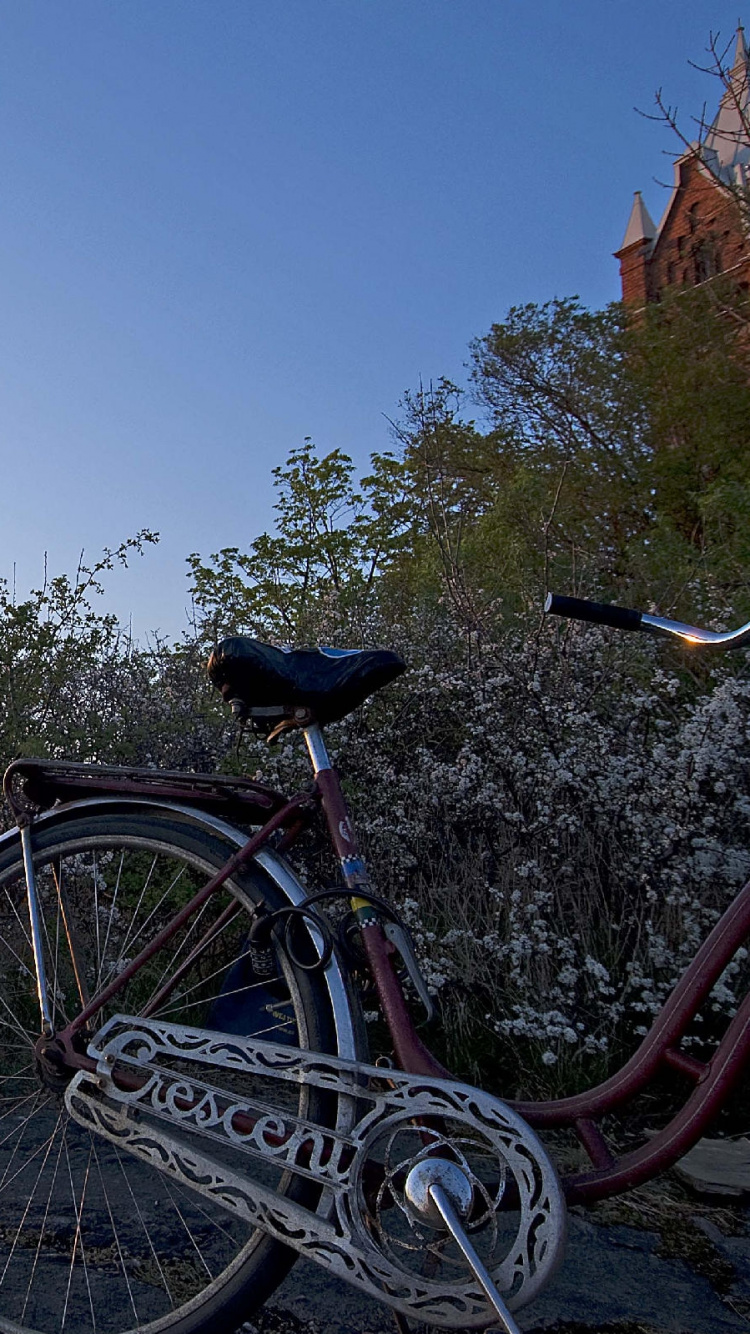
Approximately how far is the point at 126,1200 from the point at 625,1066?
4.34 feet

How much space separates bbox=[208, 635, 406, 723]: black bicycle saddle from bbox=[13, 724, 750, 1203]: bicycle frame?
0.08 m

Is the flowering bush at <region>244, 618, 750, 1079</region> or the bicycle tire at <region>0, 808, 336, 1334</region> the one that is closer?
the bicycle tire at <region>0, 808, 336, 1334</region>

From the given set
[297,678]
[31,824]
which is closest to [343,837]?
[297,678]

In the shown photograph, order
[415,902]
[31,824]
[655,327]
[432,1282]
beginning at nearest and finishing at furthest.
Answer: [432,1282] < [31,824] < [415,902] < [655,327]

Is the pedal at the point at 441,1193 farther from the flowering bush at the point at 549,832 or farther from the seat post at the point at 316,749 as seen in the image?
the flowering bush at the point at 549,832

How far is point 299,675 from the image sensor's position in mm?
2150

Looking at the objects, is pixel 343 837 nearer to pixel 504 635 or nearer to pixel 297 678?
pixel 297 678

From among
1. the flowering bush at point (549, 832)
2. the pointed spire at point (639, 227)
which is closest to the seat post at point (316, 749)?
the flowering bush at point (549, 832)

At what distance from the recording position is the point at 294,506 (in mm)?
19391

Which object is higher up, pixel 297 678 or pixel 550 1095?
pixel 297 678

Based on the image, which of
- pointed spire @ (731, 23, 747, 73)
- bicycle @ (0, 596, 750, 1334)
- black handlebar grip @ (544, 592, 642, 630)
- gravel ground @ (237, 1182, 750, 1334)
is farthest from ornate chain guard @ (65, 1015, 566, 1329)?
pointed spire @ (731, 23, 747, 73)

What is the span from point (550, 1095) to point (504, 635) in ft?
6.46

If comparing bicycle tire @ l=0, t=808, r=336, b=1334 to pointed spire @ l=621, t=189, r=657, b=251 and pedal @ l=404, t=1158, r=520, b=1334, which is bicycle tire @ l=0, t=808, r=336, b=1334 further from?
pointed spire @ l=621, t=189, r=657, b=251

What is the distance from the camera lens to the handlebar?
6.15ft
